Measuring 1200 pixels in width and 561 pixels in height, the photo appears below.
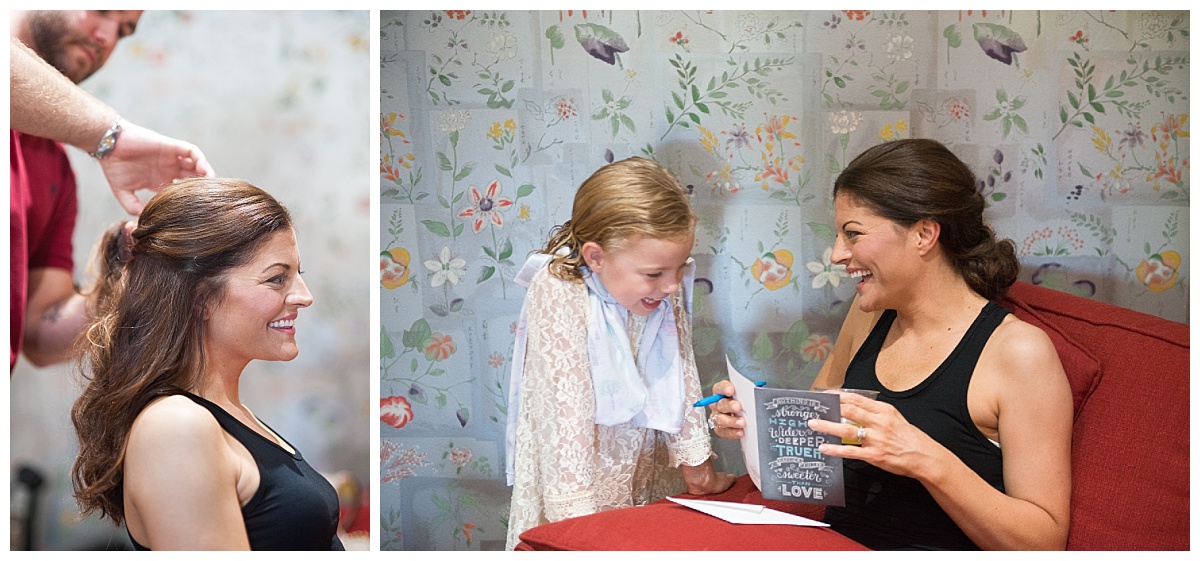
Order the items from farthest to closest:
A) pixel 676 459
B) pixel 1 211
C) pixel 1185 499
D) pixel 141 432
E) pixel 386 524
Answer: pixel 386 524
pixel 676 459
pixel 1 211
pixel 1185 499
pixel 141 432

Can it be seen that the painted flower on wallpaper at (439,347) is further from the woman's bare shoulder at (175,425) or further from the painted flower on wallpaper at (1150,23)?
the painted flower on wallpaper at (1150,23)

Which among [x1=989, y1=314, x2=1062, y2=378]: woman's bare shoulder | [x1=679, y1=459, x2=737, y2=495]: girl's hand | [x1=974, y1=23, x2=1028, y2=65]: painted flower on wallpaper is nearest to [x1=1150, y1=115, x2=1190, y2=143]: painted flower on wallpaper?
[x1=974, y1=23, x2=1028, y2=65]: painted flower on wallpaper

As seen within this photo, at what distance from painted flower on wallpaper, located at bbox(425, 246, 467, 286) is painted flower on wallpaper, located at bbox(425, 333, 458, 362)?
148 mm

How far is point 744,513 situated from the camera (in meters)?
2.20

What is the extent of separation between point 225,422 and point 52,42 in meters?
1.03

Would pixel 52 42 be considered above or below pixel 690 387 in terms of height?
above

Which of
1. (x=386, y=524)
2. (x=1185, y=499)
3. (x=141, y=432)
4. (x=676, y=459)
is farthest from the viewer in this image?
(x=386, y=524)

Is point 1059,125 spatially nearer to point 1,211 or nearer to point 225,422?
point 225,422

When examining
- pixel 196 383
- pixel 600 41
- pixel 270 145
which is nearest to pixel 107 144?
pixel 270 145

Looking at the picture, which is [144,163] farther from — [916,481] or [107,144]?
[916,481]

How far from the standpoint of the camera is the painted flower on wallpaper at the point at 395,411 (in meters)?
2.52

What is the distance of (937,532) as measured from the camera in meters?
2.17

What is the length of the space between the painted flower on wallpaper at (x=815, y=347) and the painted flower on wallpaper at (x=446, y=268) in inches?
37.2

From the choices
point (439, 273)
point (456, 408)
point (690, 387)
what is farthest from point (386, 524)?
point (690, 387)
